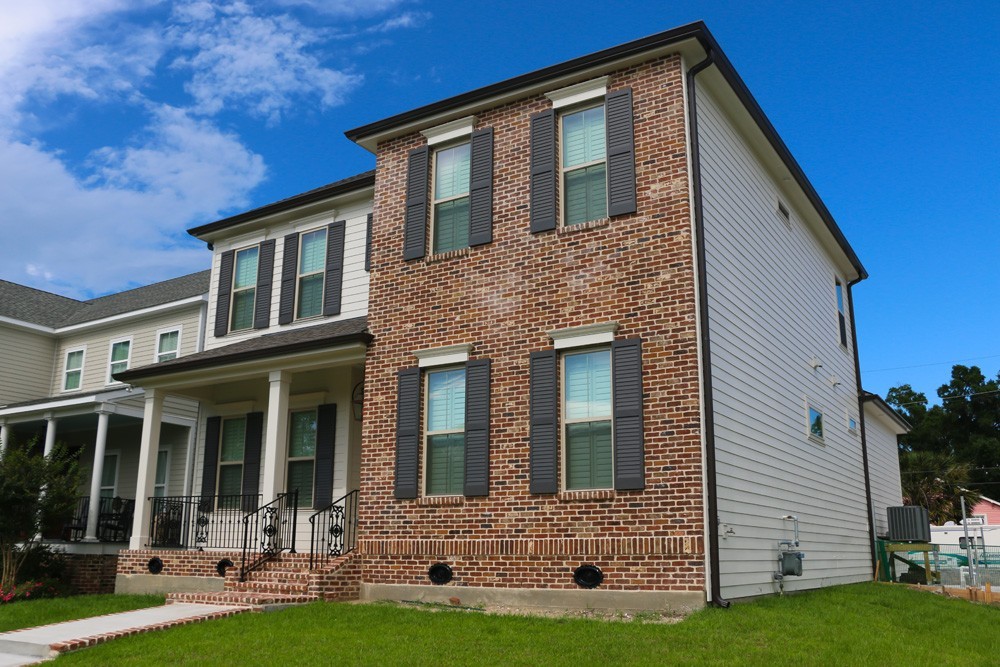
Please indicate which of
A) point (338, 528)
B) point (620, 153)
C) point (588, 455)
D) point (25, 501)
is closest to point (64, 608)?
point (25, 501)

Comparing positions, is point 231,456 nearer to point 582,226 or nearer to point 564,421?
point 564,421

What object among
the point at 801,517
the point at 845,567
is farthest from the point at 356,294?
the point at 845,567

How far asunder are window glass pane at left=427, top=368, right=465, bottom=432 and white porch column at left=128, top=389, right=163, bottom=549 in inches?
239

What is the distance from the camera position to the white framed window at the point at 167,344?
806 inches

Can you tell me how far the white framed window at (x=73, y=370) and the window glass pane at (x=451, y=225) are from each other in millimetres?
13894

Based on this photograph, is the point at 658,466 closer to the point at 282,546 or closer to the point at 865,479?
the point at 282,546

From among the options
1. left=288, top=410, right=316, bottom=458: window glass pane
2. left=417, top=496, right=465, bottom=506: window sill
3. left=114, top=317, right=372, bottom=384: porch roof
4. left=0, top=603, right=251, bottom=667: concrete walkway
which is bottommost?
left=0, top=603, right=251, bottom=667: concrete walkway

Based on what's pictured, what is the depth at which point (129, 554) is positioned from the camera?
1463 centimetres

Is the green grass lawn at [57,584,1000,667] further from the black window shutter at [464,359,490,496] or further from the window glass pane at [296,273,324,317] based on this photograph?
the window glass pane at [296,273,324,317]

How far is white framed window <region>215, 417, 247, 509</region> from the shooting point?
52.4ft

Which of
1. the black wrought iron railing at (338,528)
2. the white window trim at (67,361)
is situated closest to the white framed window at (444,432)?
the black wrought iron railing at (338,528)

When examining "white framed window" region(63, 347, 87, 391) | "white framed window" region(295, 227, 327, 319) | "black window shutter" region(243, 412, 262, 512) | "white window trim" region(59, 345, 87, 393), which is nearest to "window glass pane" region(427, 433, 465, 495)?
"black window shutter" region(243, 412, 262, 512)

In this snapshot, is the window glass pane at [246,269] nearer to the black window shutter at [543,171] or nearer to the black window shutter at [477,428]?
the black window shutter at [477,428]

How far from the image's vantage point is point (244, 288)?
16969 millimetres
